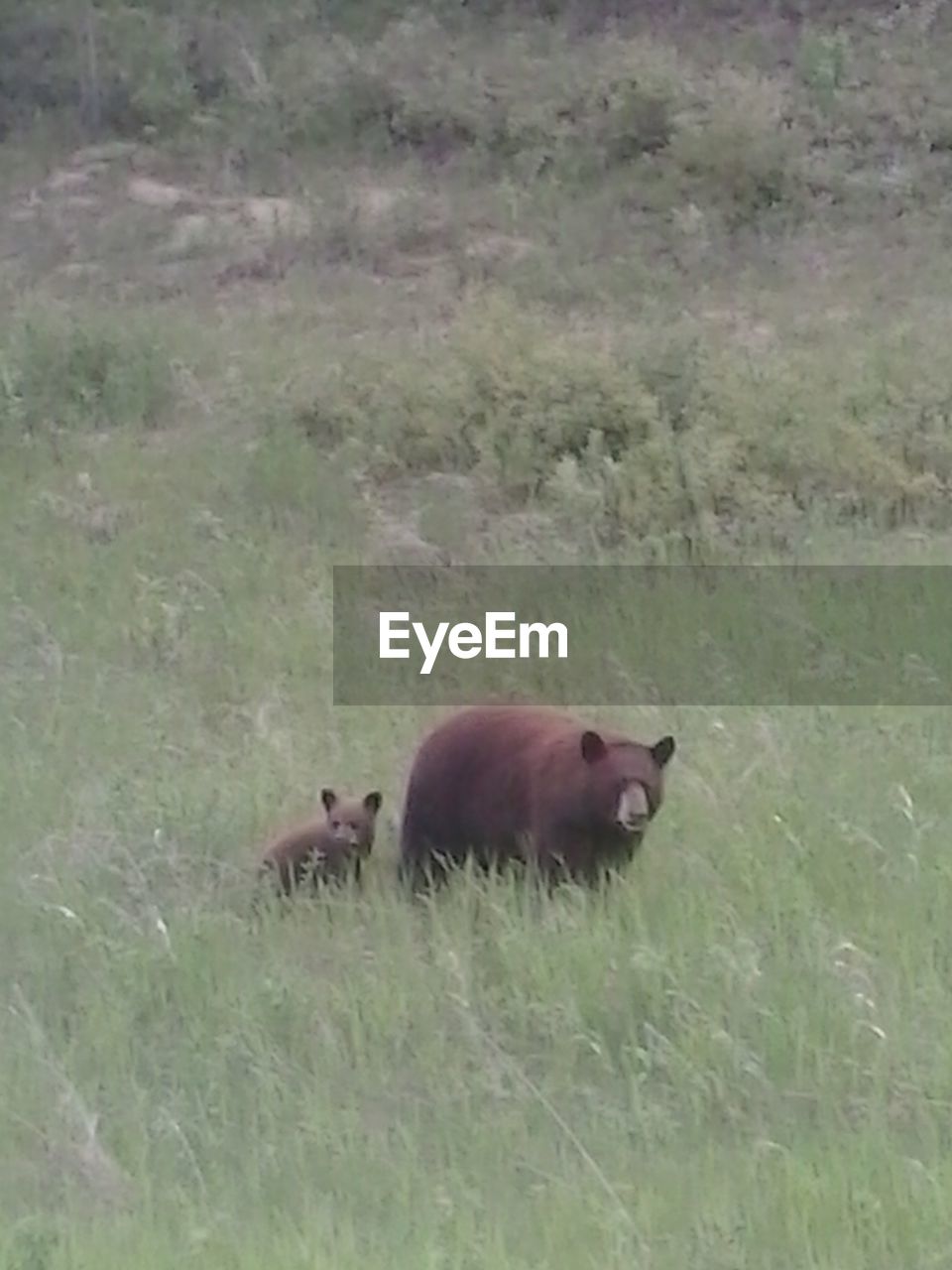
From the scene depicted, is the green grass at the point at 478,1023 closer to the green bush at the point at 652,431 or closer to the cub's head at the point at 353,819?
the cub's head at the point at 353,819

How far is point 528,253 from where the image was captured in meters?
17.6

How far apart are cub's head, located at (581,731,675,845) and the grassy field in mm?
186

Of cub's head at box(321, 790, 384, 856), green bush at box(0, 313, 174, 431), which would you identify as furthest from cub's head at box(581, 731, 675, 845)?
green bush at box(0, 313, 174, 431)

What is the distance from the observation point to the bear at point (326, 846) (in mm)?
6992

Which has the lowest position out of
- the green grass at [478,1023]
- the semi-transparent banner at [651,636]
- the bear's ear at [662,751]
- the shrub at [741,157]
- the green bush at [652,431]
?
the green grass at [478,1023]

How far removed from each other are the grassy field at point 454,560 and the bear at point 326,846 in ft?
0.51

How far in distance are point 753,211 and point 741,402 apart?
5.69 metres

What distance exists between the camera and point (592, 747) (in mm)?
6785

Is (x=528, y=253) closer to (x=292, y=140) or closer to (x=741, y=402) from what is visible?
(x=292, y=140)

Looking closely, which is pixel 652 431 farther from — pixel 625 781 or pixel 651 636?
pixel 625 781

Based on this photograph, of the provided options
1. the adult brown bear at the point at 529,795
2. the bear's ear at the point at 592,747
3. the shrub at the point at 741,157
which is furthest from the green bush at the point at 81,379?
the bear's ear at the point at 592,747

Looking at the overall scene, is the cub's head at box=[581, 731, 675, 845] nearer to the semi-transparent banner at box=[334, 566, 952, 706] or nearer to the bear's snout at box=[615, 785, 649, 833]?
the bear's snout at box=[615, 785, 649, 833]

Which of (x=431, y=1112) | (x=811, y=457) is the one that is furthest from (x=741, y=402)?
(x=431, y=1112)

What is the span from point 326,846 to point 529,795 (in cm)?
67
